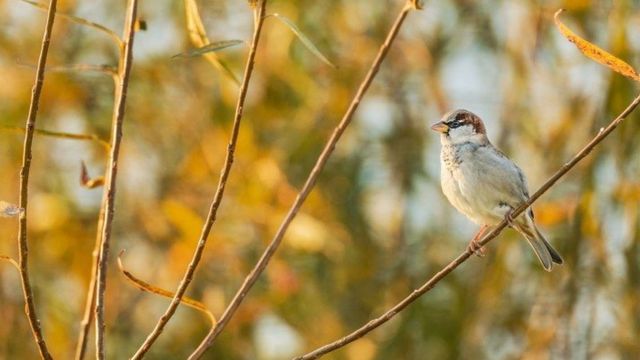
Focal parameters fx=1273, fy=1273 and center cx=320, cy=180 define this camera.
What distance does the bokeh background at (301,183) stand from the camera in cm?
412

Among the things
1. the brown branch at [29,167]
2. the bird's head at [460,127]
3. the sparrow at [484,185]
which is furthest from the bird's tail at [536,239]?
the brown branch at [29,167]

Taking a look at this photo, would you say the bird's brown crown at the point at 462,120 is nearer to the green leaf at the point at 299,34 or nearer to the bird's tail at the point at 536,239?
the bird's tail at the point at 536,239

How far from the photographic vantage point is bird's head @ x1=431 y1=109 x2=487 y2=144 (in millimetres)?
2969

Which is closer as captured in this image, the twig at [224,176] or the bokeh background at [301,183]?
the twig at [224,176]

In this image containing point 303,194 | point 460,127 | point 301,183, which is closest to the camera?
point 303,194

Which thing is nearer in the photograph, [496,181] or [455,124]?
[496,181]

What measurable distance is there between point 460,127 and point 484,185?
0.62 feet

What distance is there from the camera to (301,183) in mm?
4582

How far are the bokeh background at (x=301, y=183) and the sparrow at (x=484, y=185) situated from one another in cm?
80

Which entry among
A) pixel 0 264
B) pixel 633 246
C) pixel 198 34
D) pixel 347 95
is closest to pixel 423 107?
pixel 347 95

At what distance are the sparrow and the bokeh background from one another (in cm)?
80

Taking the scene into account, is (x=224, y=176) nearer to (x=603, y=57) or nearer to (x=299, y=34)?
(x=299, y=34)

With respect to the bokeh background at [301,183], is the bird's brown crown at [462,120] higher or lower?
lower

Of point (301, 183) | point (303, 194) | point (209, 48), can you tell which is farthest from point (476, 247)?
point (301, 183)
